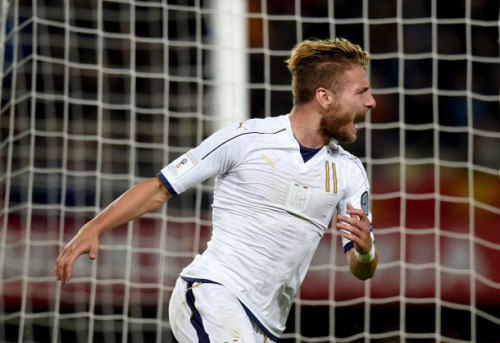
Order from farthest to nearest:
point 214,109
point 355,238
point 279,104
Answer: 1. point 279,104
2. point 214,109
3. point 355,238

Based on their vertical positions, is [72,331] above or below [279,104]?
below

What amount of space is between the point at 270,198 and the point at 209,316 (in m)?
0.56

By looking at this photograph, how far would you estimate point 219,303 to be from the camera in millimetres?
2709

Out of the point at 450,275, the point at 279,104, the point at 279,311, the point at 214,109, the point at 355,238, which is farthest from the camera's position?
the point at 279,104

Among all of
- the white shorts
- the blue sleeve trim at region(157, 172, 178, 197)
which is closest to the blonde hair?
the blue sleeve trim at region(157, 172, 178, 197)

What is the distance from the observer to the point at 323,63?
3014 mm

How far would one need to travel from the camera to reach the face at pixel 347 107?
9.65ft

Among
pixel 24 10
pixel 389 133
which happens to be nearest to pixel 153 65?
pixel 24 10

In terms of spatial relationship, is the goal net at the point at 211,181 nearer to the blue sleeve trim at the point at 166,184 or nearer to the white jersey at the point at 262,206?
the white jersey at the point at 262,206

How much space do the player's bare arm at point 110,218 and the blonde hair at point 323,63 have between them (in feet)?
2.67

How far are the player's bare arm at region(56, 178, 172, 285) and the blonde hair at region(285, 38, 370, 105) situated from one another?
813mm

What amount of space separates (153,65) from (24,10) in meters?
1.60

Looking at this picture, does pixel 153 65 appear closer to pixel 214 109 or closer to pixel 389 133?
pixel 214 109

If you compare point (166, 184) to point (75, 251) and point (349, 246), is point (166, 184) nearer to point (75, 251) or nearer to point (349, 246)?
point (75, 251)
